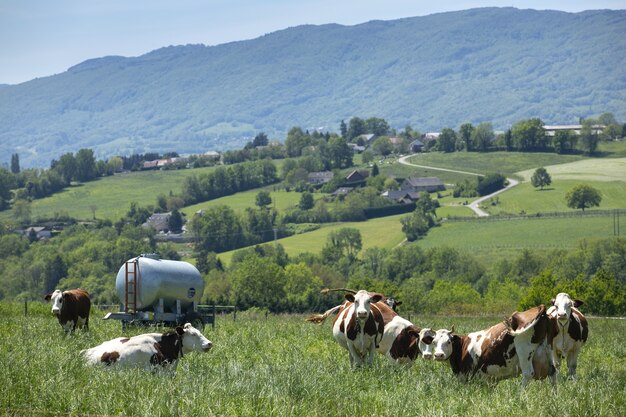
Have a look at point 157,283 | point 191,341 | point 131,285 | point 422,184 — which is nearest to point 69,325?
point 131,285

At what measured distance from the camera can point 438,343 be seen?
63.3 ft

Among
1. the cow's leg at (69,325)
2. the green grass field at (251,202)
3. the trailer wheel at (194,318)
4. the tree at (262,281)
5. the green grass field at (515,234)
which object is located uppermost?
the cow's leg at (69,325)

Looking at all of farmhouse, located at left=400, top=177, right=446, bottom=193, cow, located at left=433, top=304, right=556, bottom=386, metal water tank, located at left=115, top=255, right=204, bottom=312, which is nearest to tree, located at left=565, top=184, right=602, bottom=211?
farmhouse, located at left=400, top=177, right=446, bottom=193

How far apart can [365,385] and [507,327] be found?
2.74m

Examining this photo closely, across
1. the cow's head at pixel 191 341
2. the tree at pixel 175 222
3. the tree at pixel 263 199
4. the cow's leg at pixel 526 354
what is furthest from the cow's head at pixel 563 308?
the tree at pixel 263 199

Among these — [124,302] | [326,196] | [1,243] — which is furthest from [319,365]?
[326,196]

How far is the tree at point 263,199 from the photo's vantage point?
188000 millimetres

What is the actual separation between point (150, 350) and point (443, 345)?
17.4ft

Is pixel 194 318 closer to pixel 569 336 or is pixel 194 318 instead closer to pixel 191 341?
pixel 191 341

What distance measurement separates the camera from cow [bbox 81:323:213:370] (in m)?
19.1

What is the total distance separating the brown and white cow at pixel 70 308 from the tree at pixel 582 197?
14353cm

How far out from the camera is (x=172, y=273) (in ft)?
104

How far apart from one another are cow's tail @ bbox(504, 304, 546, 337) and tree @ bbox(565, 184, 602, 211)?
148814 millimetres

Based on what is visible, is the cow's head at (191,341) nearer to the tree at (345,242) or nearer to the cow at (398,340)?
the cow at (398,340)
